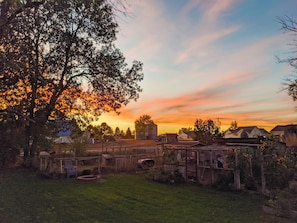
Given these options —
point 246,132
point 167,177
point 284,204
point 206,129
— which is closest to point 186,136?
point 246,132

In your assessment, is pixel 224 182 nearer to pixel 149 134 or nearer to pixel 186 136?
pixel 186 136

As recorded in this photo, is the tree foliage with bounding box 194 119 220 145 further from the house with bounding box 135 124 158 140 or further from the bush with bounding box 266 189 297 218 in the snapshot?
the house with bounding box 135 124 158 140

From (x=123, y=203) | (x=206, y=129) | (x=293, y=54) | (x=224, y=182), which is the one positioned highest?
(x=293, y=54)

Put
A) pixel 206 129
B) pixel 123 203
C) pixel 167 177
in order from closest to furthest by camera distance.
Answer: pixel 123 203, pixel 167 177, pixel 206 129

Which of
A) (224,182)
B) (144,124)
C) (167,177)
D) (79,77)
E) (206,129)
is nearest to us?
Result: (224,182)

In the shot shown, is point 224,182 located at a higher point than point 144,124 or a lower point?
lower

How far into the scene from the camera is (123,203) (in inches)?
315

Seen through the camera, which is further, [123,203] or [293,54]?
[293,54]

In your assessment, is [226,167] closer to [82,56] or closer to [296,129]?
[82,56]

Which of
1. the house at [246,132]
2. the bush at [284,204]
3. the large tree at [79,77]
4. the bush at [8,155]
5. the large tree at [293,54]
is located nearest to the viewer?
the bush at [284,204]

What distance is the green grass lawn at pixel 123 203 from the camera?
644 centimetres

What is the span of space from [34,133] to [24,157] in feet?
8.29

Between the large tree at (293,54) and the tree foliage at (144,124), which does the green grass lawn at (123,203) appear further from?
the tree foliage at (144,124)

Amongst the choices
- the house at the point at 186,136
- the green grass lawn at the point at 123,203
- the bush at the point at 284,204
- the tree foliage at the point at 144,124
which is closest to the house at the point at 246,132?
the house at the point at 186,136
